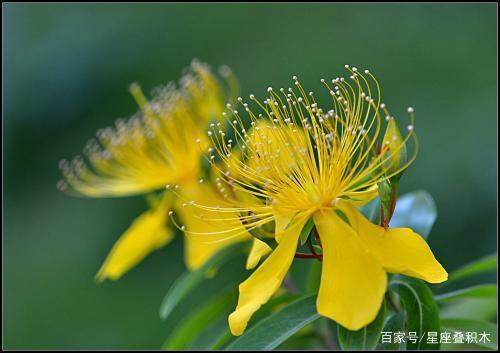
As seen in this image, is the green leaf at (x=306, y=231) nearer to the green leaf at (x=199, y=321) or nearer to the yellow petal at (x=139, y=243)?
the green leaf at (x=199, y=321)

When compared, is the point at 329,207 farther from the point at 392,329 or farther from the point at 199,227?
the point at 199,227

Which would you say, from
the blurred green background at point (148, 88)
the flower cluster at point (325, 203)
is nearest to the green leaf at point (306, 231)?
the flower cluster at point (325, 203)

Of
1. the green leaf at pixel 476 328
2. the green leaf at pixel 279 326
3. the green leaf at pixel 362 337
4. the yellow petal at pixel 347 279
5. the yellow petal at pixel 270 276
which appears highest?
the yellow petal at pixel 270 276

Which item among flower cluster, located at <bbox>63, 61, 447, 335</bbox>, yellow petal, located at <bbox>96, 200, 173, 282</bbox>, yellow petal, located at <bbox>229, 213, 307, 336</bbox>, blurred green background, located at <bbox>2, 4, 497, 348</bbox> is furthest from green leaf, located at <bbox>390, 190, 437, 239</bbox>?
blurred green background, located at <bbox>2, 4, 497, 348</bbox>


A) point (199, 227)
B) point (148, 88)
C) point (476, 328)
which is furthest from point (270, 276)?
point (148, 88)

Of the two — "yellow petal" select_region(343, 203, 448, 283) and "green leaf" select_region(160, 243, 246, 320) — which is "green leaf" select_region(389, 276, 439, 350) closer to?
"yellow petal" select_region(343, 203, 448, 283)
